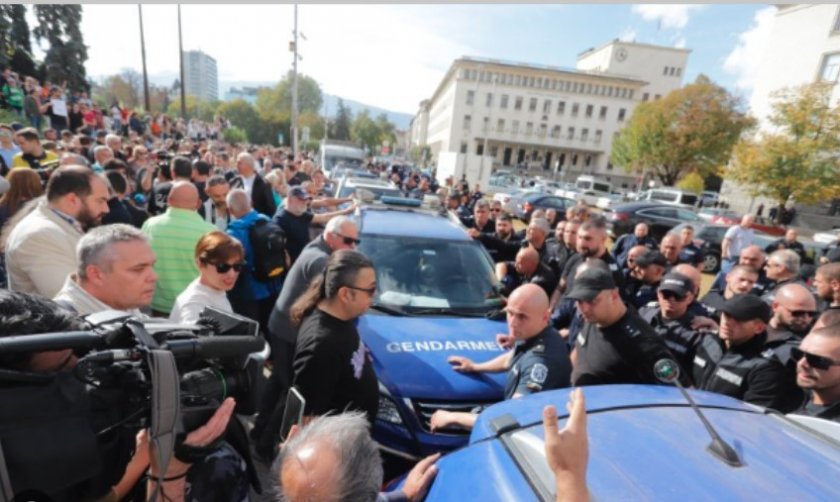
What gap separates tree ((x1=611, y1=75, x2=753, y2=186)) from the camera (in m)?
34.4

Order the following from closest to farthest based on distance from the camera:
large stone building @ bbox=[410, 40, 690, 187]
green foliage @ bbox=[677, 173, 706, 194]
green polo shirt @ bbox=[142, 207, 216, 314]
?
green polo shirt @ bbox=[142, 207, 216, 314], green foliage @ bbox=[677, 173, 706, 194], large stone building @ bbox=[410, 40, 690, 187]

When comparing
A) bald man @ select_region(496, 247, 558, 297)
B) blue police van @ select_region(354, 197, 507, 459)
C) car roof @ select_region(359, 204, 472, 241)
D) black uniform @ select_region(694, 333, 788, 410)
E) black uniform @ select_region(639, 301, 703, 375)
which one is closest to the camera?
black uniform @ select_region(694, 333, 788, 410)

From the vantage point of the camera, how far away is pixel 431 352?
2.81 m

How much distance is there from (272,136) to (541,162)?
145ft

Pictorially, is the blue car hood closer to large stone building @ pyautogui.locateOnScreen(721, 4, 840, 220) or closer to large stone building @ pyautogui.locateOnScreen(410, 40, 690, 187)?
large stone building @ pyautogui.locateOnScreen(721, 4, 840, 220)

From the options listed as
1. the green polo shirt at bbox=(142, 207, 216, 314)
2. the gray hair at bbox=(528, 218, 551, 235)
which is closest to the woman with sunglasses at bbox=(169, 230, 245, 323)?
the green polo shirt at bbox=(142, 207, 216, 314)

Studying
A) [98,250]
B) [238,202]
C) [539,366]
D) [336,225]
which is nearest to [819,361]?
[539,366]

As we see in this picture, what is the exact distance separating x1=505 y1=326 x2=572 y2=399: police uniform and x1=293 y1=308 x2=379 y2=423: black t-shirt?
78cm

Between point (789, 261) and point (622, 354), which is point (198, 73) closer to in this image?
point (789, 261)

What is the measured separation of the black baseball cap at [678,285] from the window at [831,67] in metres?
33.7

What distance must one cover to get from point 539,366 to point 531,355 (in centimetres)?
9

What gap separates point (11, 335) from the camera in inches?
39.2

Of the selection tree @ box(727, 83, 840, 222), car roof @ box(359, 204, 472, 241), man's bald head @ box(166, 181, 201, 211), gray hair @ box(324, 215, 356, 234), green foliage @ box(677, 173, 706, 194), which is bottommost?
car roof @ box(359, 204, 472, 241)

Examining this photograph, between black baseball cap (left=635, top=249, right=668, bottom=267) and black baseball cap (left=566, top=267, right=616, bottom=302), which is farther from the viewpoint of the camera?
black baseball cap (left=635, top=249, right=668, bottom=267)
